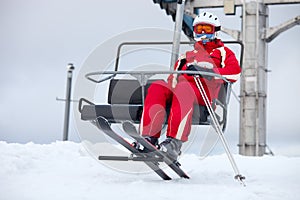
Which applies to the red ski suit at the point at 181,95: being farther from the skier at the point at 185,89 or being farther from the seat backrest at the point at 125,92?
the seat backrest at the point at 125,92

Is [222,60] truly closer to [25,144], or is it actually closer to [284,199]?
[284,199]

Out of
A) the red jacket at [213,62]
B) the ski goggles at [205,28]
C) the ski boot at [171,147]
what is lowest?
the ski boot at [171,147]

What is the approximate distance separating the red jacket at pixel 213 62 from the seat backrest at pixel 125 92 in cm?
33

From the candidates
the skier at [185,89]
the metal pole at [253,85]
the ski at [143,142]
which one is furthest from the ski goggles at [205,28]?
the metal pole at [253,85]

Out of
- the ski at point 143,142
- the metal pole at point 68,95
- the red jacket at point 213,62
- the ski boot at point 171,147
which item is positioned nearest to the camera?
the ski at point 143,142

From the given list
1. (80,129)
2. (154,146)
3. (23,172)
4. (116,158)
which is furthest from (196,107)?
(23,172)

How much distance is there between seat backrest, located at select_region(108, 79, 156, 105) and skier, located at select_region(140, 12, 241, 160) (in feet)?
0.98

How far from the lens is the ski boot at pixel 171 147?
361 centimetres

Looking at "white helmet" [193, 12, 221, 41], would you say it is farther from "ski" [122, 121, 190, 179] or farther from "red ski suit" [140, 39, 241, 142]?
"ski" [122, 121, 190, 179]

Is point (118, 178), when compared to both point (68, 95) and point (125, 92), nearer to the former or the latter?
point (125, 92)

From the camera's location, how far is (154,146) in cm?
359

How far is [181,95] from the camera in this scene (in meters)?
3.72

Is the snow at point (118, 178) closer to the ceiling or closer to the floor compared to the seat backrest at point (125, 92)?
closer to the floor

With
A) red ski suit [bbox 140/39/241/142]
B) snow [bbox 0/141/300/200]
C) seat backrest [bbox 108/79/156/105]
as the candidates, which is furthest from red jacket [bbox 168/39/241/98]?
snow [bbox 0/141/300/200]
